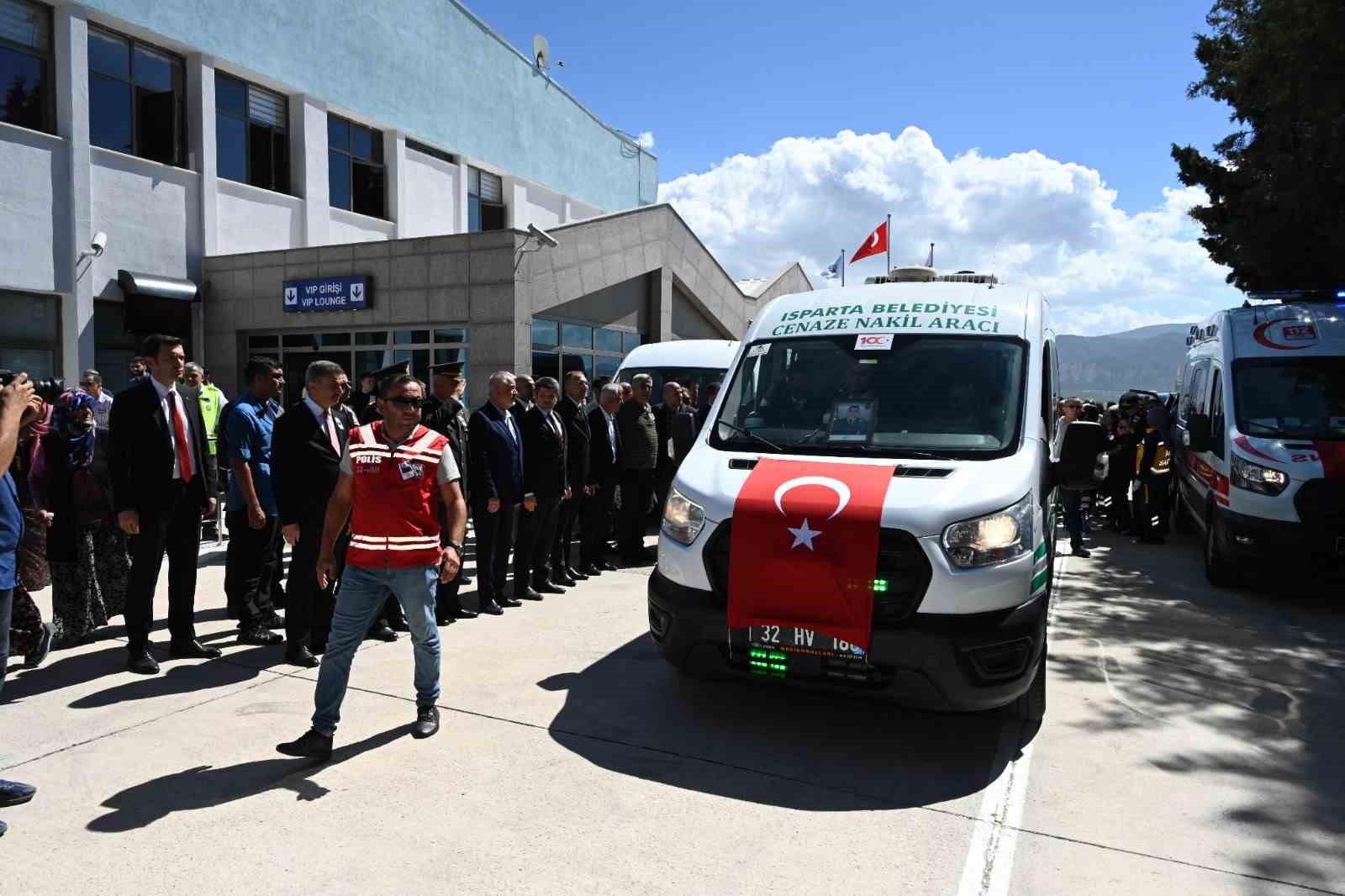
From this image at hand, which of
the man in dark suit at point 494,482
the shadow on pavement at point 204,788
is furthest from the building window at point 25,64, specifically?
the shadow on pavement at point 204,788

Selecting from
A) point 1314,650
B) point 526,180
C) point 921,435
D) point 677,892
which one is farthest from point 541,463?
point 526,180

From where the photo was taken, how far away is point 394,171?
22047 mm

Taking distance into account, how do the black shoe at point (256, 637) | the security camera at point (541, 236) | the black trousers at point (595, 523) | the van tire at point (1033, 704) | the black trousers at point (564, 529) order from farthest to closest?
the security camera at point (541, 236) → the black trousers at point (595, 523) → the black trousers at point (564, 529) → the black shoe at point (256, 637) → the van tire at point (1033, 704)

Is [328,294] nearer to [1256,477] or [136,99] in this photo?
[136,99]

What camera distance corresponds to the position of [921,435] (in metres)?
4.96

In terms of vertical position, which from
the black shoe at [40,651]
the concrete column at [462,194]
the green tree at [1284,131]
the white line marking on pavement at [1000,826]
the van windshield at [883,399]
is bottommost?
the white line marking on pavement at [1000,826]

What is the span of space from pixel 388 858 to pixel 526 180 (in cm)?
2577

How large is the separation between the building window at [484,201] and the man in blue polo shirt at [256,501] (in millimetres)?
19497

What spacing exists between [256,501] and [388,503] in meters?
2.15

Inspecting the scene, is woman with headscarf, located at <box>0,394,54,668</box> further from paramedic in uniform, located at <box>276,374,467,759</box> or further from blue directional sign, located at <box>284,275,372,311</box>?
blue directional sign, located at <box>284,275,372,311</box>

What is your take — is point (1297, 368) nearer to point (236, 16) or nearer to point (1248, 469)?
point (1248, 469)

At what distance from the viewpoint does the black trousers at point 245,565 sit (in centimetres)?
620

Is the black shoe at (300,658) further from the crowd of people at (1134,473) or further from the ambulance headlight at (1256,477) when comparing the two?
the crowd of people at (1134,473)

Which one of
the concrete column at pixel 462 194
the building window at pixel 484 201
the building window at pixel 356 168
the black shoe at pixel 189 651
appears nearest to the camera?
the black shoe at pixel 189 651
